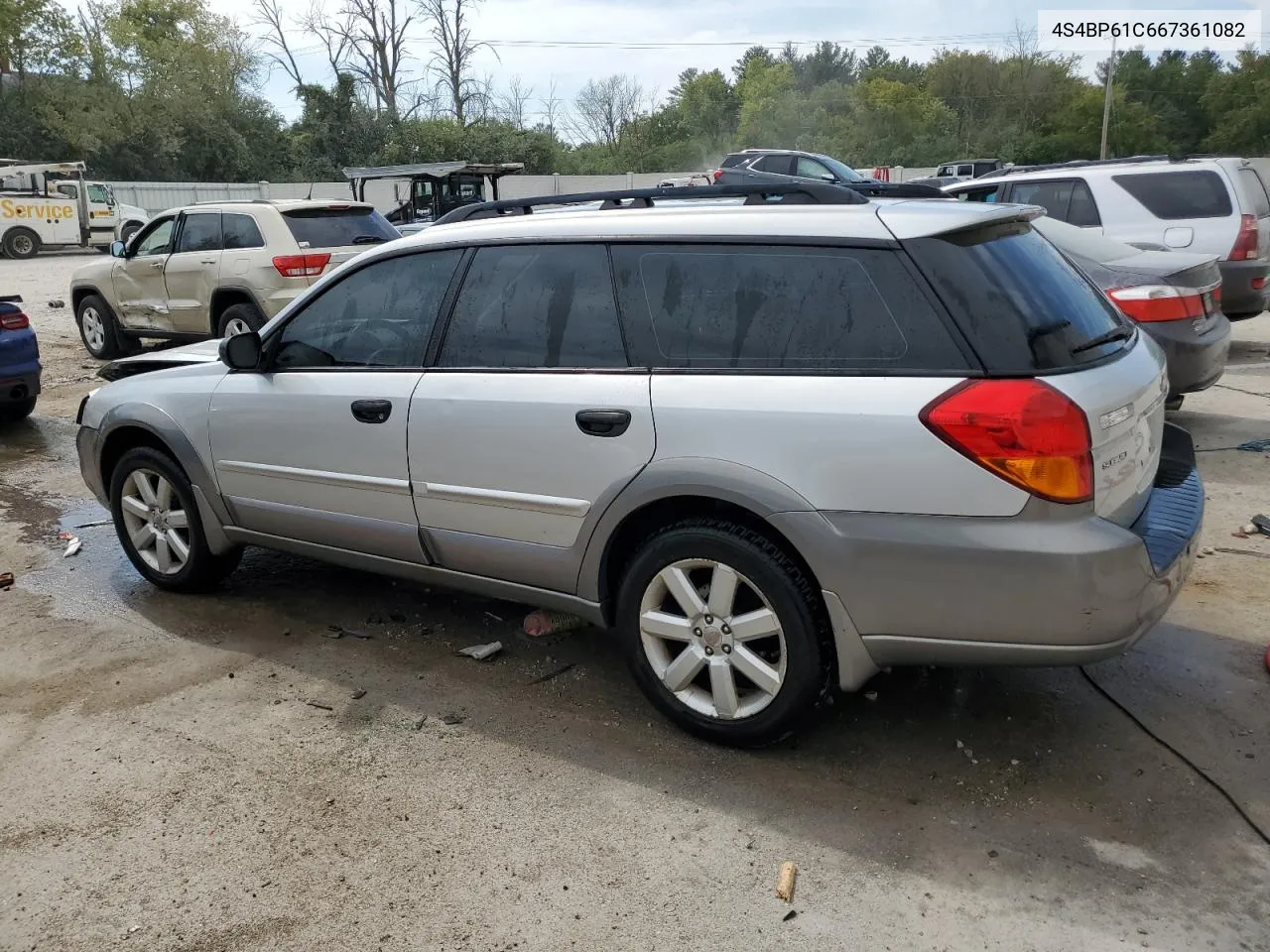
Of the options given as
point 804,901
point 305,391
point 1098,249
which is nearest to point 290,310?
point 305,391

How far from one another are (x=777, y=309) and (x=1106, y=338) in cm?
106

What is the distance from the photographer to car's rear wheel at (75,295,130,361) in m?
11.8

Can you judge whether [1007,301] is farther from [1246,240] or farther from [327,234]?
[327,234]

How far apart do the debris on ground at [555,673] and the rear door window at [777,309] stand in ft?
4.43

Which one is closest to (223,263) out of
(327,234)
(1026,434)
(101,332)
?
(327,234)

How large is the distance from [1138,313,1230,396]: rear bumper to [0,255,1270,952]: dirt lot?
212 cm

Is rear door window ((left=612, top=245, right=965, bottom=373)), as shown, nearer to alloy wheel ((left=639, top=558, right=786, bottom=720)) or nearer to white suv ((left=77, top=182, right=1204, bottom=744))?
white suv ((left=77, top=182, right=1204, bottom=744))

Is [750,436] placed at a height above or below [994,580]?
above

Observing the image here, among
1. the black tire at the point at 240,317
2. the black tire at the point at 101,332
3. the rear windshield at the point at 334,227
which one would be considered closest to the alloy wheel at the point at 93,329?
the black tire at the point at 101,332

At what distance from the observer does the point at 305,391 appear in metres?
4.11

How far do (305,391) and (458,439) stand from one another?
0.86 metres

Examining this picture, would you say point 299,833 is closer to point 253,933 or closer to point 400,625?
point 253,933

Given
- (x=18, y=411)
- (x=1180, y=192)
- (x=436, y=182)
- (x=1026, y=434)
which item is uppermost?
(x=436, y=182)

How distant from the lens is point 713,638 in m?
3.25
